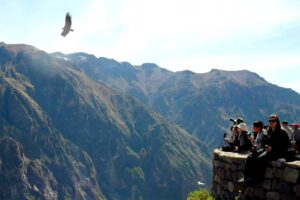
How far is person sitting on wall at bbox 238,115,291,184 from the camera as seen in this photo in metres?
12.6

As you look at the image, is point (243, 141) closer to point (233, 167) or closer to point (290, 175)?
point (233, 167)

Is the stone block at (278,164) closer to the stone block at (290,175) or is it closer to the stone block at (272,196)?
the stone block at (290,175)

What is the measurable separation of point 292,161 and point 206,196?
6.53m

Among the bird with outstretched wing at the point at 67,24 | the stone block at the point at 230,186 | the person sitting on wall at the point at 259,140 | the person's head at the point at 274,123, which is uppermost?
the bird with outstretched wing at the point at 67,24

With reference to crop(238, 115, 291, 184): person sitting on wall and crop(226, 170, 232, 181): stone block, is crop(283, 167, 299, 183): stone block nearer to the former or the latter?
crop(238, 115, 291, 184): person sitting on wall

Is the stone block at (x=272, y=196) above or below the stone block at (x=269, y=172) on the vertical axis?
below

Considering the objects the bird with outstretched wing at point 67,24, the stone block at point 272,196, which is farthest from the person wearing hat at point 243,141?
the bird with outstretched wing at point 67,24

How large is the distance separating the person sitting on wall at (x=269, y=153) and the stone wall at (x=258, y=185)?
19cm

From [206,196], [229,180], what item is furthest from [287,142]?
[206,196]

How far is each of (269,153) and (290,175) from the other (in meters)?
0.95

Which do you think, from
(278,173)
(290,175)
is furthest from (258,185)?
(290,175)

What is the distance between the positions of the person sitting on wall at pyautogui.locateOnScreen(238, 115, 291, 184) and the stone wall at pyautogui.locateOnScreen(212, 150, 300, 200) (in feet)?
0.62

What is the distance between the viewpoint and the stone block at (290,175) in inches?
461

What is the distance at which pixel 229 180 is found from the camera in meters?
15.5
